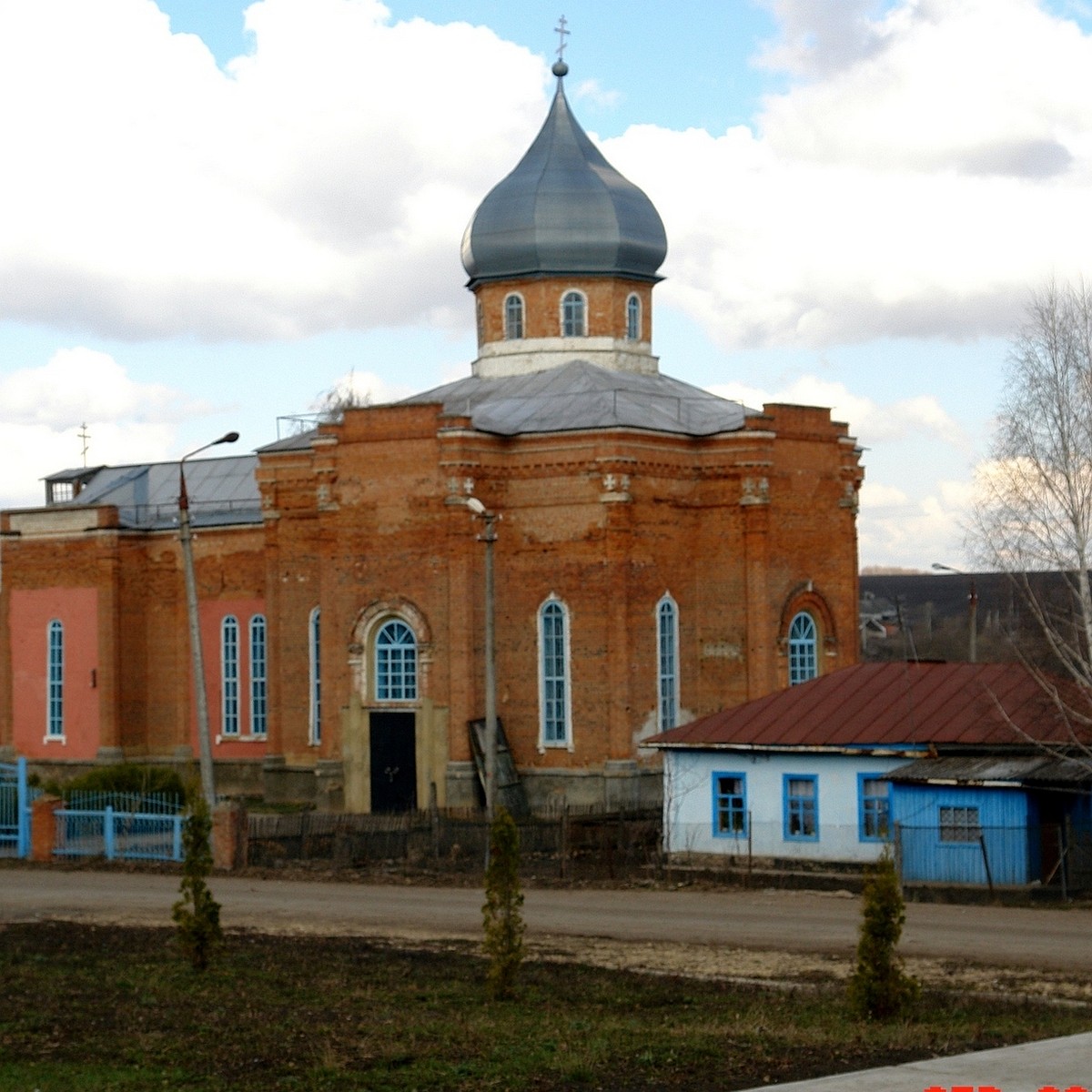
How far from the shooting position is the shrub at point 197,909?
19.4 m

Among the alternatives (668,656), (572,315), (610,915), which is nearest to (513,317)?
(572,315)

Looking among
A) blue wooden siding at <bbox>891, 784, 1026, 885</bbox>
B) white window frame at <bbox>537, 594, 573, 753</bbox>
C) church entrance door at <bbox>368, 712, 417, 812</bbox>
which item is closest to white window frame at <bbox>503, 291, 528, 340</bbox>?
white window frame at <bbox>537, 594, 573, 753</bbox>

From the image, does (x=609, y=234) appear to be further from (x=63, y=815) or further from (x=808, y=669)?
(x=63, y=815)

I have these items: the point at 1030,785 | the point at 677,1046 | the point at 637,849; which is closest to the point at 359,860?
the point at 637,849

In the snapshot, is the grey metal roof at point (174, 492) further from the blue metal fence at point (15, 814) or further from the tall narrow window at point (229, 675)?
the blue metal fence at point (15, 814)

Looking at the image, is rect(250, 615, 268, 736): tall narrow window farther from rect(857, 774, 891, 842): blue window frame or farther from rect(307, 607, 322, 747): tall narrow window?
rect(857, 774, 891, 842): blue window frame

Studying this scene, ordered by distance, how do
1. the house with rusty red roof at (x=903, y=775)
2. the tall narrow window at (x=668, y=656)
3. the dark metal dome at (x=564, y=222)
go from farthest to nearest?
1. the dark metal dome at (x=564, y=222)
2. the tall narrow window at (x=668, y=656)
3. the house with rusty red roof at (x=903, y=775)

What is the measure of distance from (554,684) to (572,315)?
343 inches

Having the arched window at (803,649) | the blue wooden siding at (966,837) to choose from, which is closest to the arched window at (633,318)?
the arched window at (803,649)

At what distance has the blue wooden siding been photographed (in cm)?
2622

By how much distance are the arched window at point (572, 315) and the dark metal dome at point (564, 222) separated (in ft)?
1.85

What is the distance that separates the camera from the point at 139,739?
155 ft

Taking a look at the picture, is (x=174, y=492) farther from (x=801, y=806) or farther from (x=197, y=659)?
(x=801, y=806)

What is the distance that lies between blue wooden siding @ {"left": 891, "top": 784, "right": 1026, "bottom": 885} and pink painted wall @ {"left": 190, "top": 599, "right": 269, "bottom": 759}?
20936 mm
